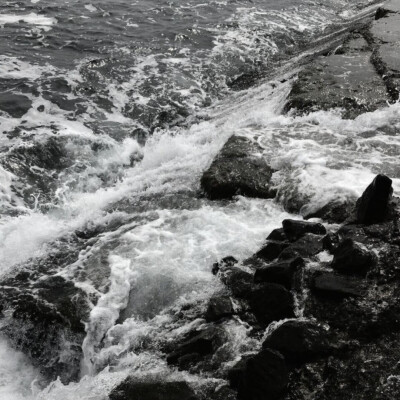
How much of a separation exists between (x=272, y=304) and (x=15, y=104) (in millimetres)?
9447

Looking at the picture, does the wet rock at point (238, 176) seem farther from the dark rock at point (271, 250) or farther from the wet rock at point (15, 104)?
the wet rock at point (15, 104)

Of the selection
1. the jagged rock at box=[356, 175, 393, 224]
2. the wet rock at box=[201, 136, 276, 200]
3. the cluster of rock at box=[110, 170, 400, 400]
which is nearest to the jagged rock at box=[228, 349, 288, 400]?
the cluster of rock at box=[110, 170, 400, 400]

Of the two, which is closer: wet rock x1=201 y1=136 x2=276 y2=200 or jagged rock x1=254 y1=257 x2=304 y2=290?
jagged rock x1=254 y1=257 x2=304 y2=290

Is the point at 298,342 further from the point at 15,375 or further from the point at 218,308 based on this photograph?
the point at 15,375

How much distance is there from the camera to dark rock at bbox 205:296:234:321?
4.77 meters

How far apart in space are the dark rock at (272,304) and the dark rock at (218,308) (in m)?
0.27

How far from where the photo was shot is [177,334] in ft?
15.9

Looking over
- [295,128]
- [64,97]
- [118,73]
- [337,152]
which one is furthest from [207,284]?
[118,73]

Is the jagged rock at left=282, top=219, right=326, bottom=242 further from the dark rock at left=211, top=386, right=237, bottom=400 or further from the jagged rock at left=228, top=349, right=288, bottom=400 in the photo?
the dark rock at left=211, top=386, right=237, bottom=400

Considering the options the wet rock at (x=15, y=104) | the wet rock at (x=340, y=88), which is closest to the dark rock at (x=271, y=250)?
the wet rock at (x=340, y=88)

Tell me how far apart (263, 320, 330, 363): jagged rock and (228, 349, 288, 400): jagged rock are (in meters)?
0.17

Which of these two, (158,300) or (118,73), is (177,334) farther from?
(118,73)

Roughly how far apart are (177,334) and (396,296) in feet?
7.77

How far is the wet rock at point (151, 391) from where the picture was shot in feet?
13.1
